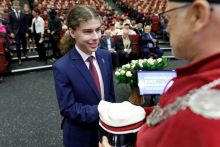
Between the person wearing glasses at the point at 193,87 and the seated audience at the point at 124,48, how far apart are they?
4.32 m

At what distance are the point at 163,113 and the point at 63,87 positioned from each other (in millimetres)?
652

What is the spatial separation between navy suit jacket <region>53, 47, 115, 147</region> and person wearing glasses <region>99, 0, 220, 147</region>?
1.76ft

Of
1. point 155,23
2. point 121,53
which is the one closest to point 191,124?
point 121,53

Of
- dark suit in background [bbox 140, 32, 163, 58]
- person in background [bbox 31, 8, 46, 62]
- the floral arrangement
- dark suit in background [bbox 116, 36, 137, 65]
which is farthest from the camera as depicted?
dark suit in background [bbox 140, 32, 163, 58]

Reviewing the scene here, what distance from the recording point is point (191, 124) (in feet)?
1.06

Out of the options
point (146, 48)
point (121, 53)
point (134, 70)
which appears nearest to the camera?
point (134, 70)

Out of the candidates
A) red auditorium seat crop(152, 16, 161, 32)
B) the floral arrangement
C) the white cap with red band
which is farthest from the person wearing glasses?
red auditorium seat crop(152, 16, 161, 32)

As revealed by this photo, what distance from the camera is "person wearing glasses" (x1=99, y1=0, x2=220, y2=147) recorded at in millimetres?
319

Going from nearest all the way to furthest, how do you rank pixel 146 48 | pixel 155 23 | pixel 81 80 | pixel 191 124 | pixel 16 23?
pixel 191 124, pixel 81 80, pixel 16 23, pixel 146 48, pixel 155 23

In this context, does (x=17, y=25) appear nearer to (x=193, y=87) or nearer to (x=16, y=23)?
(x=16, y=23)

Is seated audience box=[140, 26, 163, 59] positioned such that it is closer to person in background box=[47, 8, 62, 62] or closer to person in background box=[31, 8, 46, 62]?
person in background box=[47, 8, 62, 62]

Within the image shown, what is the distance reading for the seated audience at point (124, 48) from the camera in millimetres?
4734

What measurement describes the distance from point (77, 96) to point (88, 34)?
400 millimetres

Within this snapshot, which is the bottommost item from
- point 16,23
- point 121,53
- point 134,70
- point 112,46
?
point 134,70
